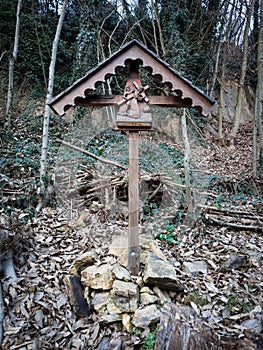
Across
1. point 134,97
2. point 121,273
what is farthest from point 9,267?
point 134,97

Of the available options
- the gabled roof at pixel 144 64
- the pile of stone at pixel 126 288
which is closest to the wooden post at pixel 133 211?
the pile of stone at pixel 126 288

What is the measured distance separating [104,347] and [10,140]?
6532 mm

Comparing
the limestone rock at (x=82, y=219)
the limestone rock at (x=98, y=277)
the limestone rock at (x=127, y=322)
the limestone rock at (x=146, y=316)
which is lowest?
the limestone rock at (x=127, y=322)

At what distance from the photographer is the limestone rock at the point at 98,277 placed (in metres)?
2.96

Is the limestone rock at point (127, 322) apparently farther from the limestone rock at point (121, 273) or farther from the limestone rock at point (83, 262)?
the limestone rock at point (83, 262)

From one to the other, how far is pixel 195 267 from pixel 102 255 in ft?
4.25

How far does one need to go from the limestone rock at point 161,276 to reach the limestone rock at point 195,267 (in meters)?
0.52

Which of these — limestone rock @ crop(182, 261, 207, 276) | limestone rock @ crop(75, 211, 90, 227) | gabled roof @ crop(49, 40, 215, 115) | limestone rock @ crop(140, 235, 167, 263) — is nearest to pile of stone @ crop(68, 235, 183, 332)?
limestone rock @ crop(140, 235, 167, 263)

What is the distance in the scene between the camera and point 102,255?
11.8 feet

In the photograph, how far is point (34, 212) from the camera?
464cm

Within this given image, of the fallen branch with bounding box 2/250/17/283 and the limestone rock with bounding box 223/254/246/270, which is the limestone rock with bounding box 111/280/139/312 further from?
the limestone rock with bounding box 223/254/246/270

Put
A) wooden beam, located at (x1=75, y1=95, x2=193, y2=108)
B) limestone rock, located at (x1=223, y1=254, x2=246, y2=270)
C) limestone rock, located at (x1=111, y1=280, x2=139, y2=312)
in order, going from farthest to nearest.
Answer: limestone rock, located at (x1=223, y1=254, x2=246, y2=270)
wooden beam, located at (x1=75, y1=95, x2=193, y2=108)
limestone rock, located at (x1=111, y1=280, x2=139, y2=312)

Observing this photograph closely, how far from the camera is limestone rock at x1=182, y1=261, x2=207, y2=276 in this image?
3504 mm

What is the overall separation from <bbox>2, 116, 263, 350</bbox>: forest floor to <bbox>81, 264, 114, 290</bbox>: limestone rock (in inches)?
12.2
